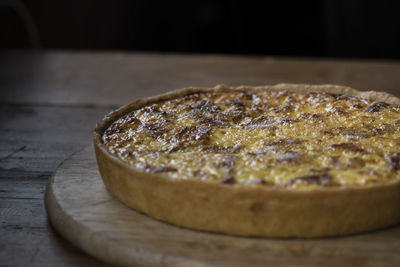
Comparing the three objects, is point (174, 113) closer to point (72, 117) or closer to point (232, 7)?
point (72, 117)

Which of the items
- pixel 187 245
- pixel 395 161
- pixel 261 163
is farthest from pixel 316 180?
pixel 187 245

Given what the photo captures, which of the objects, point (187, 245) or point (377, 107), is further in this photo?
point (377, 107)

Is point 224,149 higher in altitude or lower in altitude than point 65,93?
higher

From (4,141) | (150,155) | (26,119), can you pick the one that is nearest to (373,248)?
(150,155)

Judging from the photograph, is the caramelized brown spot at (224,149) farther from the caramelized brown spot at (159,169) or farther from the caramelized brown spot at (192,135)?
the caramelized brown spot at (159,169)

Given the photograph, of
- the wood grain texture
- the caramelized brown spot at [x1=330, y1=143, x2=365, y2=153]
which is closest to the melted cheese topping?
the caramelized brown spot at [x1=330, y1=143, x2=365, y2=153]

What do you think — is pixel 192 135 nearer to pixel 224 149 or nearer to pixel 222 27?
pixel 224 149

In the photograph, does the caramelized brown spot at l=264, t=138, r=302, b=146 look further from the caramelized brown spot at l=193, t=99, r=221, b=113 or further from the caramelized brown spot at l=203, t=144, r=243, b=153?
the caramelized brown spot at l=193, t=99, r=221, b=113
